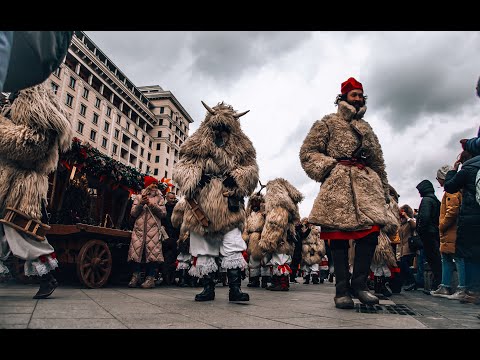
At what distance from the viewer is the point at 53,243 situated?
5.96m

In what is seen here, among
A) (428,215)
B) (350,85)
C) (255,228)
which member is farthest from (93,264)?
(428,215)

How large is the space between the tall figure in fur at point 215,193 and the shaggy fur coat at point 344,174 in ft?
2.62

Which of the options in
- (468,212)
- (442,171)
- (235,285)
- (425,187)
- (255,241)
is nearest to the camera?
(235,285)

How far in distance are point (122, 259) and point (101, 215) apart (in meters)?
1.51

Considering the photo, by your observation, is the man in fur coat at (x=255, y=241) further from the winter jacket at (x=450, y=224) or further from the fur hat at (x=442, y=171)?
the fur hat at (x=442, y=171)

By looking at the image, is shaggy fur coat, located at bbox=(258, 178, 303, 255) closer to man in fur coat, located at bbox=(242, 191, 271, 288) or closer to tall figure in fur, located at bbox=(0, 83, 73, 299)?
man in fur coat, located at bbox=(242, 191, 271, 288)

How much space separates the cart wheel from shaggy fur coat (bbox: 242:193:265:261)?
307cm

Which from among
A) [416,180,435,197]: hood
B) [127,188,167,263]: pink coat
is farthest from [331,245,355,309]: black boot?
[416,180,435,197]: hood

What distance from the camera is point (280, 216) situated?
7.28 m

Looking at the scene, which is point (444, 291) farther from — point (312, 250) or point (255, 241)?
point (312, 250)

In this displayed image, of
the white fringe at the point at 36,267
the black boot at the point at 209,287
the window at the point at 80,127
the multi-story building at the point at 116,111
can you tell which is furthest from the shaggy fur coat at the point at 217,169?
the window at the point at 80,127

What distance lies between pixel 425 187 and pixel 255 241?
3565mm

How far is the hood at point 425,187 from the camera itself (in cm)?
708
